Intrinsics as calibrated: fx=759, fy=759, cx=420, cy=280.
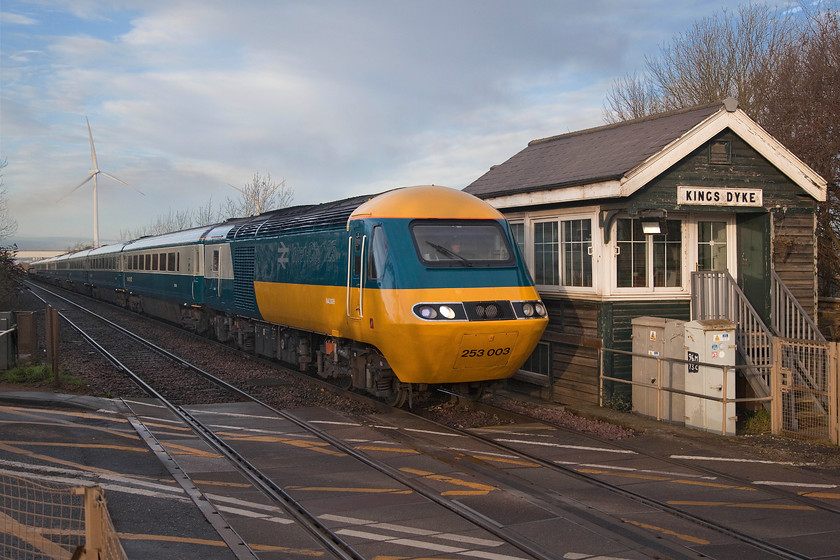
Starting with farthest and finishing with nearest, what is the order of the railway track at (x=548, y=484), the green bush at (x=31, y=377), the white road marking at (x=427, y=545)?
the green bush at (x=31, y=377) < the railway track at (x=548, y=484) < the white road marking at (x=427, y=545)

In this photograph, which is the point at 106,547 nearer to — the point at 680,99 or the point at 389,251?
the point at 389,251

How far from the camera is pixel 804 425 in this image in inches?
410

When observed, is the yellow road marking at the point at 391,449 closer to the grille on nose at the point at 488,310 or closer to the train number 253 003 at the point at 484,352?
the train number 253 003 at the point at 484,352

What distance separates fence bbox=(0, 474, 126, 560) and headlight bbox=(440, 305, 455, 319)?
15.6ft

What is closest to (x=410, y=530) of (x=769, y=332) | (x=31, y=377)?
(x=769, y=332)

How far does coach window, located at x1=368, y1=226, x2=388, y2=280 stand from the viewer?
→ 1037 cm

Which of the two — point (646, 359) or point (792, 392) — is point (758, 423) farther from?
point (646, 359)

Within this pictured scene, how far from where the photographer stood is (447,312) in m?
9.91

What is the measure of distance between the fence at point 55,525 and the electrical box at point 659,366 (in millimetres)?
7727

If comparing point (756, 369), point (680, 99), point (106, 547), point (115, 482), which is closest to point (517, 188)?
point (756, 369)

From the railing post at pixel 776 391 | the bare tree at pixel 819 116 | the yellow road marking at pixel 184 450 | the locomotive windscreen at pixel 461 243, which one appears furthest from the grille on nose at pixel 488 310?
the bare tree at pixel 819 116

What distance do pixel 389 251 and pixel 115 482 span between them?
14.6 feet

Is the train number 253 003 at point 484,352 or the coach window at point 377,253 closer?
the train number 253 003 at point 484,352

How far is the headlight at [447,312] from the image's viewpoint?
988cm
